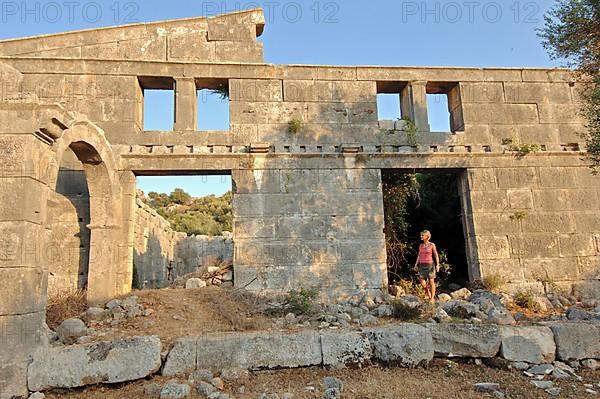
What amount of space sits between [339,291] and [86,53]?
305 inches

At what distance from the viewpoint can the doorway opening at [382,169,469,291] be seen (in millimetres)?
10258

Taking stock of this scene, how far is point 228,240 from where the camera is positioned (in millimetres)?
17734

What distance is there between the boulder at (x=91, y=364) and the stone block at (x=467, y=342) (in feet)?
11.1

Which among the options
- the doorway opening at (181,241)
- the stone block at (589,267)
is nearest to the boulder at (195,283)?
the doorway opening at (181,241)

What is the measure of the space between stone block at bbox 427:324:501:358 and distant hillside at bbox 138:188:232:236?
19610 mm

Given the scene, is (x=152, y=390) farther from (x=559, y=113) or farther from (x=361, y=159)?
(x=559, y=113)

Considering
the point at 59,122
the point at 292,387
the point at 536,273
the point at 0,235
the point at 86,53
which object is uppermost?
the point at 86,53

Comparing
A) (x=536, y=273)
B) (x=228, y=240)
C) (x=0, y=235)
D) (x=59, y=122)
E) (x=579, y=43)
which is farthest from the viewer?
(x=228, y=240)

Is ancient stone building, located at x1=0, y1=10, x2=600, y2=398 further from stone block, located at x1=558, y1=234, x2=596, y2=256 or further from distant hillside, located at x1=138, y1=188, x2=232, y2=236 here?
distant hillside, located at x1=138, y1=188, x2=232, y2=236

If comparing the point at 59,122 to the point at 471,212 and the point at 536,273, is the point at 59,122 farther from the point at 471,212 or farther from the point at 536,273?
the point at 536,273

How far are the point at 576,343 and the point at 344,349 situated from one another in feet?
9.61

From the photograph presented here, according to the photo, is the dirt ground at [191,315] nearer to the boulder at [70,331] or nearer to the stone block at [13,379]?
the boulder at [70,331]

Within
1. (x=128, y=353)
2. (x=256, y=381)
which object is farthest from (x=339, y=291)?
(x=128, y=353)

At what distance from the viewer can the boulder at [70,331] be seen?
5.56 meters
